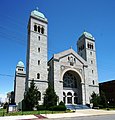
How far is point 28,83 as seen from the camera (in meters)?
39.0

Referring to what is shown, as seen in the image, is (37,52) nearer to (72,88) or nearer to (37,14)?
(37,14)

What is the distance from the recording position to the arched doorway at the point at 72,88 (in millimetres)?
46469

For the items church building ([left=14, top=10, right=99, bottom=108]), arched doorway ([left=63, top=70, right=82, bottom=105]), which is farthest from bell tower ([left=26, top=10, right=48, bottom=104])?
arched doorway ([left=63, top=70, right=82, bottom=105])

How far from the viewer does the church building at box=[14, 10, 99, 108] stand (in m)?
41.6

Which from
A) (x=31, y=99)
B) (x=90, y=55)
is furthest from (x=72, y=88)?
(x=31, y=99)

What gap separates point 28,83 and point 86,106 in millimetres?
16754

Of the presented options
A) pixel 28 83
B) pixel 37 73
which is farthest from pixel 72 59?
pixel 28 83

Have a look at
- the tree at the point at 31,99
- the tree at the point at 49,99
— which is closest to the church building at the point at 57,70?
the tree at the point at 49,99

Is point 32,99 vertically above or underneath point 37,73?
underneath

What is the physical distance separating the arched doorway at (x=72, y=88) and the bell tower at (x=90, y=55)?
328 cm

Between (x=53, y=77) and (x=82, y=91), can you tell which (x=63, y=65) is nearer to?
(x=53, y=77)

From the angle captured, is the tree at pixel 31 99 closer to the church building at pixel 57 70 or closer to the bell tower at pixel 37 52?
the church building at pixel 57 70

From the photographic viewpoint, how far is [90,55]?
179 feet

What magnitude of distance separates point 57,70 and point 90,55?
1600 centimetres
